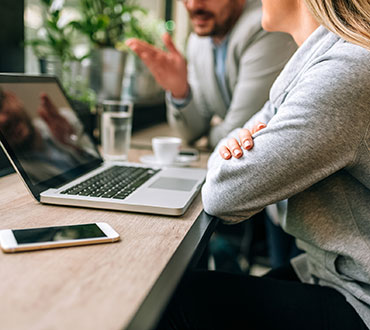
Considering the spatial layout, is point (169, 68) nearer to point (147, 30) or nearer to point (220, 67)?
point (220, 67)

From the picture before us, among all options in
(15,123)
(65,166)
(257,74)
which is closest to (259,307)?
(65,166)

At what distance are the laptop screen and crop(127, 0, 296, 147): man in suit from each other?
0.45 m

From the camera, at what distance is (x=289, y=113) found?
71cm

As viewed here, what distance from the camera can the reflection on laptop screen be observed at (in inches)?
33.5

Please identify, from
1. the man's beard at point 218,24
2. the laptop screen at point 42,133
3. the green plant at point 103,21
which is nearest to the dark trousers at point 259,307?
the laptop screen at point 42,133

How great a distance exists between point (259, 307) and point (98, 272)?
0.43 meters

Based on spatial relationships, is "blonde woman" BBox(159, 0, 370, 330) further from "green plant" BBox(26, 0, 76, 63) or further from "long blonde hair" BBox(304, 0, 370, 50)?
"green plant" BBox(26, 0, 76, 63)

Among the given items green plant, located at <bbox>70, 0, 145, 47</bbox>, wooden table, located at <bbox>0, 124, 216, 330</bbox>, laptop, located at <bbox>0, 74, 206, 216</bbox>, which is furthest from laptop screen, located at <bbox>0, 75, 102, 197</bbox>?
green plant, located at <bbox>70, 0, 145, 47</bbox>

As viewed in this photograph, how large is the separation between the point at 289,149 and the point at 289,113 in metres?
0.06

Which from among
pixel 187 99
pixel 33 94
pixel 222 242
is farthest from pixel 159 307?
pixel 222 242

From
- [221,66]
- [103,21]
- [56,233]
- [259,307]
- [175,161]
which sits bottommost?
[259,307]

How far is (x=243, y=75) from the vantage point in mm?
1513

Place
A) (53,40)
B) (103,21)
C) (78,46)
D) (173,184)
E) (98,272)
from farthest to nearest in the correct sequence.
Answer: (78,46), (103,21), (53,40), (173,184), (98,272)

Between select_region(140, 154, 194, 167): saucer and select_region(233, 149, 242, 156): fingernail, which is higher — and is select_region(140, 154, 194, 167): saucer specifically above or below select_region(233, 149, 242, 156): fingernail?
below
